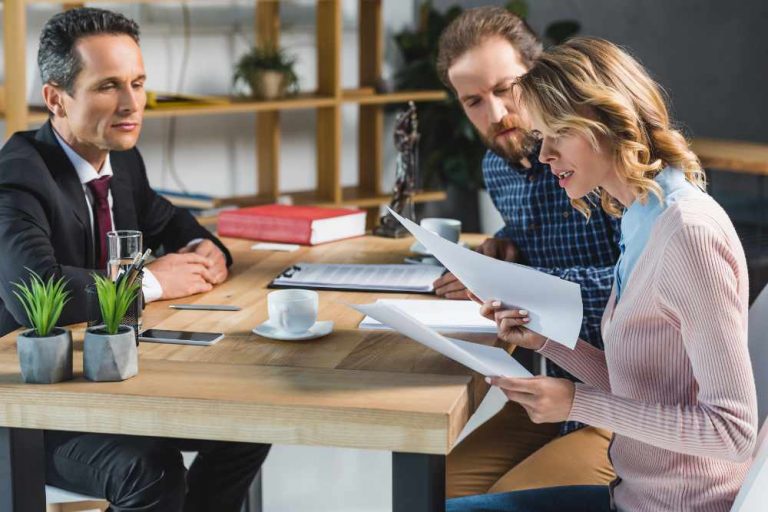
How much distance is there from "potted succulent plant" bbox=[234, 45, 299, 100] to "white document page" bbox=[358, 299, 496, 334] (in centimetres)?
277

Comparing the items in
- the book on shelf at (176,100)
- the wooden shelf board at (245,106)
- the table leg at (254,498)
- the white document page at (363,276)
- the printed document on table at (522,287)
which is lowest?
the table leg at (254,498)

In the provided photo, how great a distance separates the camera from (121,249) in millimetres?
1817

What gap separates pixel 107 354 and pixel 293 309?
35cm

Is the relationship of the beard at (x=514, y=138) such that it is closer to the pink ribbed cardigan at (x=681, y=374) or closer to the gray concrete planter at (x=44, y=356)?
the pink ribbed cardigan at (x=681, y=374)

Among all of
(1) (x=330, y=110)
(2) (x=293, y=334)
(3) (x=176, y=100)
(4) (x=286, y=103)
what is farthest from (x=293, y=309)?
(1) (x=330, y=110)

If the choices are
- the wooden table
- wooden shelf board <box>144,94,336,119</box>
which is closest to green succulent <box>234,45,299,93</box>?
wooden shelf board <box>144,94,336,119</box>

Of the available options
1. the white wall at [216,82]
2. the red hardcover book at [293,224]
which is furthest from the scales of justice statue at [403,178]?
the white wall at [216,82]

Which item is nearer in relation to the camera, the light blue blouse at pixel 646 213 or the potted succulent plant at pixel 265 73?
the light blue blouse at pixel 646 213

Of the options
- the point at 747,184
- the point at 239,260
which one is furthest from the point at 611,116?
the point at 747,184

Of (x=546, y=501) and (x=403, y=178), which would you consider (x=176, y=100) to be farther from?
(x=546, y=501)

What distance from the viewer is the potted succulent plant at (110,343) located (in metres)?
1.52

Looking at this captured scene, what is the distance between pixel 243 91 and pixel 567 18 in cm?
236

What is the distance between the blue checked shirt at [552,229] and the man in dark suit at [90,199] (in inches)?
26.0

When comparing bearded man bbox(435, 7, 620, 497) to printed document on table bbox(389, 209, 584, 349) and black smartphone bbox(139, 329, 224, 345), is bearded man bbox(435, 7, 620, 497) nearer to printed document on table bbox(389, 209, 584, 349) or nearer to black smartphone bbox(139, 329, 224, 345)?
printed document on table bbox(389, 209, 584, 349)
